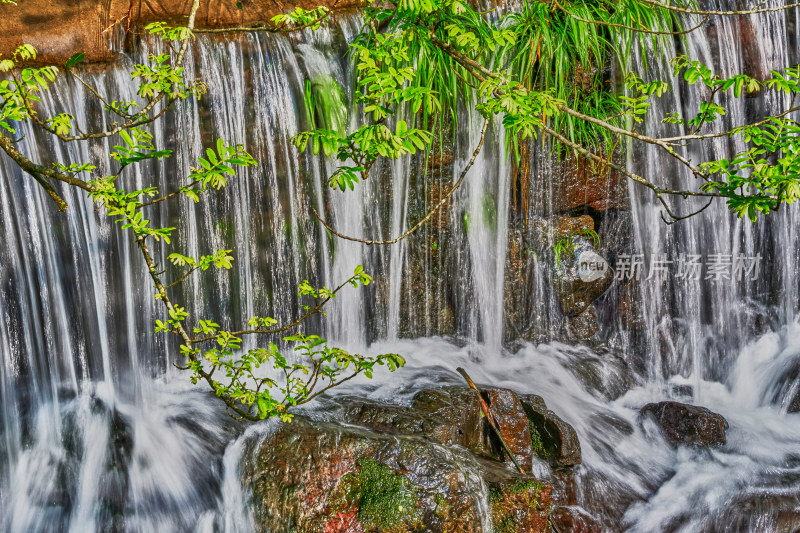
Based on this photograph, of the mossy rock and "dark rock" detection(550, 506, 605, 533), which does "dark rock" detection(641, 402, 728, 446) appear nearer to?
"dark rock" detection(550, 506, 605, 533)

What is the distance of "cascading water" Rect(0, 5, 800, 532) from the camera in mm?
3893

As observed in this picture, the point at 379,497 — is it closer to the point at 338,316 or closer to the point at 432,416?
the point at 432,416

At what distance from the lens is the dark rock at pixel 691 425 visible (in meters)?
4.63

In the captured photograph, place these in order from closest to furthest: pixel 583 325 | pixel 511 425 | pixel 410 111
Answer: pixel 511 425
pixel 410 111
pixel 583 325

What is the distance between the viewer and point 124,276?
4684 millimetres

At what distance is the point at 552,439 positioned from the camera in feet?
13.5

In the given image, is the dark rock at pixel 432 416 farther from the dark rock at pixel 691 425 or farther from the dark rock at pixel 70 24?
the dark rock at pixel 70 24

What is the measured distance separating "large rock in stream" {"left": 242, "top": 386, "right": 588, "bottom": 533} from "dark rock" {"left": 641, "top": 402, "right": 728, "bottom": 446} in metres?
1.75

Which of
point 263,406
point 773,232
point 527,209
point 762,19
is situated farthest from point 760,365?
point 263,406

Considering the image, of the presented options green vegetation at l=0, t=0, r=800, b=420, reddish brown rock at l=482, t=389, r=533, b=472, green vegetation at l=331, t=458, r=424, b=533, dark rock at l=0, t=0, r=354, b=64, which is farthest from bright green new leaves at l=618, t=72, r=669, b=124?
dark rock at l=0, t=0, r=354, b=64

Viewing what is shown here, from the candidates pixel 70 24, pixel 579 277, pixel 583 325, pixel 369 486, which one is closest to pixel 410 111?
pixel 579 277

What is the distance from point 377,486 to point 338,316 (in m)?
2.41

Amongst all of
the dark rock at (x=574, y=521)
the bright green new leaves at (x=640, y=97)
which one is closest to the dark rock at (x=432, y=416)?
the dark rock at (x=574, y=521)

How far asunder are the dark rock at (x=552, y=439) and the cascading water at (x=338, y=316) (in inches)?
7.5
